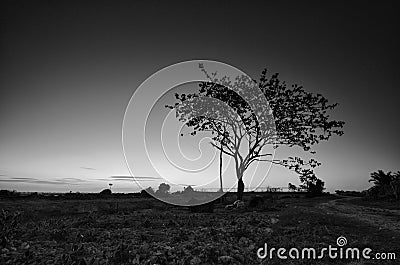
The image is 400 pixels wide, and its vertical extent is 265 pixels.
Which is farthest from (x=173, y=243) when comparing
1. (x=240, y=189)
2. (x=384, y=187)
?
(x=384, y=187)

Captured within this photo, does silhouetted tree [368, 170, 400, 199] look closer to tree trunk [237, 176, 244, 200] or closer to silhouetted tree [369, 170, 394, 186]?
silhouetted tree [369, 170, 394, 186]

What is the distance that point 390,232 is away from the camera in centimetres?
1311

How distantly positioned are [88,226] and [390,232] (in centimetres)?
1249

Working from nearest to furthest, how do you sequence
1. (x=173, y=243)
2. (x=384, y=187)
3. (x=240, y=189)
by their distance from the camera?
(x=173, y=243)
(x=240, y=189)
(x=384, y=187)

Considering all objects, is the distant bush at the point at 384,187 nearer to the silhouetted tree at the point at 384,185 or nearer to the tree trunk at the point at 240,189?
the silhouetted tree at the point at 384,185

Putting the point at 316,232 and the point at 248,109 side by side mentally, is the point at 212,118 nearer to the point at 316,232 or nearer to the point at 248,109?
Result: the point at 248,109

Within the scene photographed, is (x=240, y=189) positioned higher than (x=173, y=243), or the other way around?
(x=240, y=189)

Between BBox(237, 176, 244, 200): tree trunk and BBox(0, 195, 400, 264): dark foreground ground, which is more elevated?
BBox(237, 176, 244, 200): tree trunk

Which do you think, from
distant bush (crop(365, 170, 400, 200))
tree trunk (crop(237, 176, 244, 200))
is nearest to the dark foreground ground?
tree trunk (crop(237, 176, 244, 200))

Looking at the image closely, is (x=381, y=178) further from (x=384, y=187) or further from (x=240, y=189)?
(x=240, y=189)

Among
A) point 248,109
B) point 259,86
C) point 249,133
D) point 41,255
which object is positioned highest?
Result: point 259,86

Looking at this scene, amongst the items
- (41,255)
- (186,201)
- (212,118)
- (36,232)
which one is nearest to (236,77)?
(212,118)

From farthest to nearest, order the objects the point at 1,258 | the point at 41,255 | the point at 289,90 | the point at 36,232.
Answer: the point at 289,90 → the point at 36,232 → the point at 41,255 → the point at 1,258

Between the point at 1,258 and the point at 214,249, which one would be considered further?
the point at 214,249
